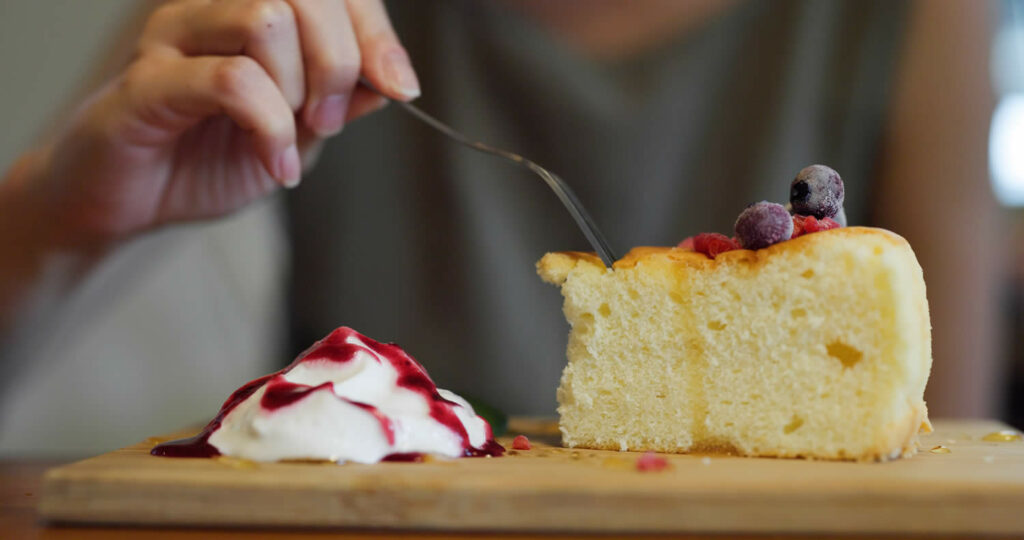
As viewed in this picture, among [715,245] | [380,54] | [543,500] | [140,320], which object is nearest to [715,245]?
[715,245]

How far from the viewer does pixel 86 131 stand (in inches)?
72.7

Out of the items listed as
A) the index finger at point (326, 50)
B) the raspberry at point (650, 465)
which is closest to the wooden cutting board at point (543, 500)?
the raspberry at point (650, 465)

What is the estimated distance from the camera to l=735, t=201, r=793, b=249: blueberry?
1375mm

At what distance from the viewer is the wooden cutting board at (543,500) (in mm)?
1021

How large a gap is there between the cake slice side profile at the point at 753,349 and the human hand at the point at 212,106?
599 mm

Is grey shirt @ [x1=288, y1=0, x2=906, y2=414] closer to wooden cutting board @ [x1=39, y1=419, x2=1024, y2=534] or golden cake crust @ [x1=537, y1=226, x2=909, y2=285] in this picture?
golden cake crust @ [x1=537, y1=226, x2=909, y2=285]

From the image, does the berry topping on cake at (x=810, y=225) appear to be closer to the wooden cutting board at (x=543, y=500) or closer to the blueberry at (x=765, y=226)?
the blueberry at (x=765, y=226)

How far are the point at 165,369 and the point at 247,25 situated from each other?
3.24 m

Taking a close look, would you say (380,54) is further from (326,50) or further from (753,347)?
(753,347)

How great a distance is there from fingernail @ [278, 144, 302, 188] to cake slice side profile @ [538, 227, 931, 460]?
1.88 ft

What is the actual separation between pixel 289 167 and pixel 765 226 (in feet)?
3.11

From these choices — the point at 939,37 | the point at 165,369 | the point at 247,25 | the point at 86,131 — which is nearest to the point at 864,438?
the point at 247,25

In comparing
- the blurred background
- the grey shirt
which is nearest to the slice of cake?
the grey shirt

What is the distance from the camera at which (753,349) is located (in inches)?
54.9
